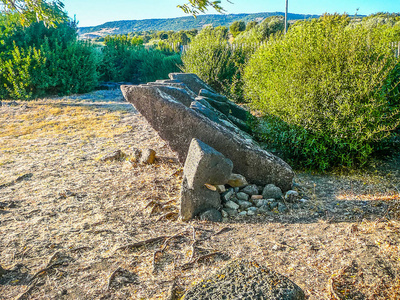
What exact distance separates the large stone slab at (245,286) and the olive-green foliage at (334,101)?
300cm

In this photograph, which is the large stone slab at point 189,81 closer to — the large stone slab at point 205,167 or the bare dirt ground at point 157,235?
the bare dirt ground at point 157,235

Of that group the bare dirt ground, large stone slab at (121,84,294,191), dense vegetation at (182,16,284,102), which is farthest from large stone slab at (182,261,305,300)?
dense vegetation at (182,16,284,102)

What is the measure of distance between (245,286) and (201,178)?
1562mm

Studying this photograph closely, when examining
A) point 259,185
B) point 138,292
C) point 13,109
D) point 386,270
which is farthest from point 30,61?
point 386,270

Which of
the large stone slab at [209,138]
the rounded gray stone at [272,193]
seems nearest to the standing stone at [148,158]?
the large stone slab at [209,138]

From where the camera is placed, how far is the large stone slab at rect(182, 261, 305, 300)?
5.28 feet

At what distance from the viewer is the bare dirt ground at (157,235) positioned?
7.32 ft

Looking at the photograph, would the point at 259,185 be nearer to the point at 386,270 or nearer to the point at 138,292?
the point at 386,270

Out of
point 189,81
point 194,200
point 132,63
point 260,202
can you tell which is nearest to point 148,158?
point 194,200

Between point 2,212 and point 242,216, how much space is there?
8.26ft

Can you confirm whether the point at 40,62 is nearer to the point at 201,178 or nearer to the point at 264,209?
the point at 201,178

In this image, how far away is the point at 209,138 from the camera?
3.84 metres

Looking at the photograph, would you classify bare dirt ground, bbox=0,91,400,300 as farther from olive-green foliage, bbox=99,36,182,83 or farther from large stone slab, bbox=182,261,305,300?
olive-green foliage, bbox=99,36,182,83

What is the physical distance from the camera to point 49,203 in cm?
362
